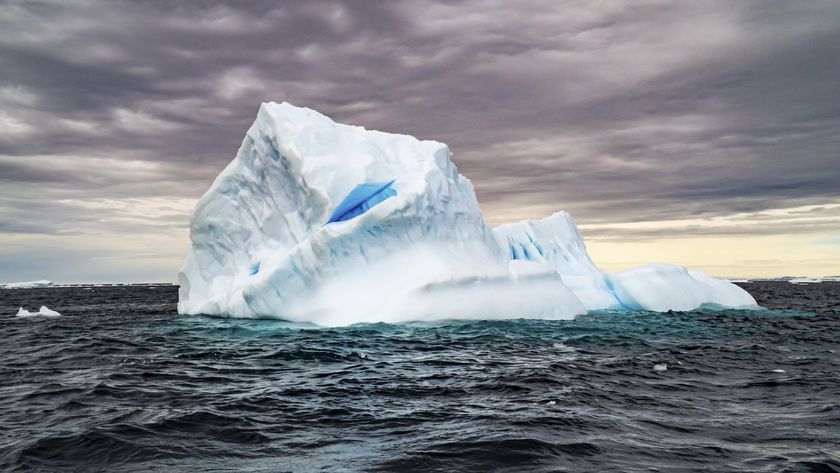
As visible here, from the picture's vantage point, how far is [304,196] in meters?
18.9

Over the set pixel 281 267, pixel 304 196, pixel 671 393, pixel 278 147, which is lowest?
pixel 671 393

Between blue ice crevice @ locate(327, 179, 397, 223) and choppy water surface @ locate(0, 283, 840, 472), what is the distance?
17.4 feet

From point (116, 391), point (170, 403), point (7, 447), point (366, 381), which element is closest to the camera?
point (7, 447)

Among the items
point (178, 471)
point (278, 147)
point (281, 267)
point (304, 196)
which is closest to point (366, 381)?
point (178, 471)

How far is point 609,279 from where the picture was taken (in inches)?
1010

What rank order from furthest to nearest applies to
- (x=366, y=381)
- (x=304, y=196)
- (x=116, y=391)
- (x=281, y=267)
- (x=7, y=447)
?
(x=304, y=196), (x=281, y=267), (x=366, y=381), (x=116, y=391), (x=7, y=447)

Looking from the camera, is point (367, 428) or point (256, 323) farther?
point (256, 323)

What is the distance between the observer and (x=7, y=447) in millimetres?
5590

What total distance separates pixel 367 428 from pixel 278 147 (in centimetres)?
1486

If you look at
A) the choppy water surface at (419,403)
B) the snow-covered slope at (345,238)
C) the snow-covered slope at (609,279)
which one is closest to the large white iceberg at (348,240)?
the snow-covered slope at (345,238)

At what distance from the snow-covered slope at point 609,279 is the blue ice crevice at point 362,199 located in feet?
18.8

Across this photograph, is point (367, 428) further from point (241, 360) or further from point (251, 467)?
point (241, 360)

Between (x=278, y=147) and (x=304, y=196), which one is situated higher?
(x=278, y=147)

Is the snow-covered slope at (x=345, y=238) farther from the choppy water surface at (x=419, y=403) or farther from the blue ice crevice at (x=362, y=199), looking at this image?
the choppy water surface at (x=419, y=403)
